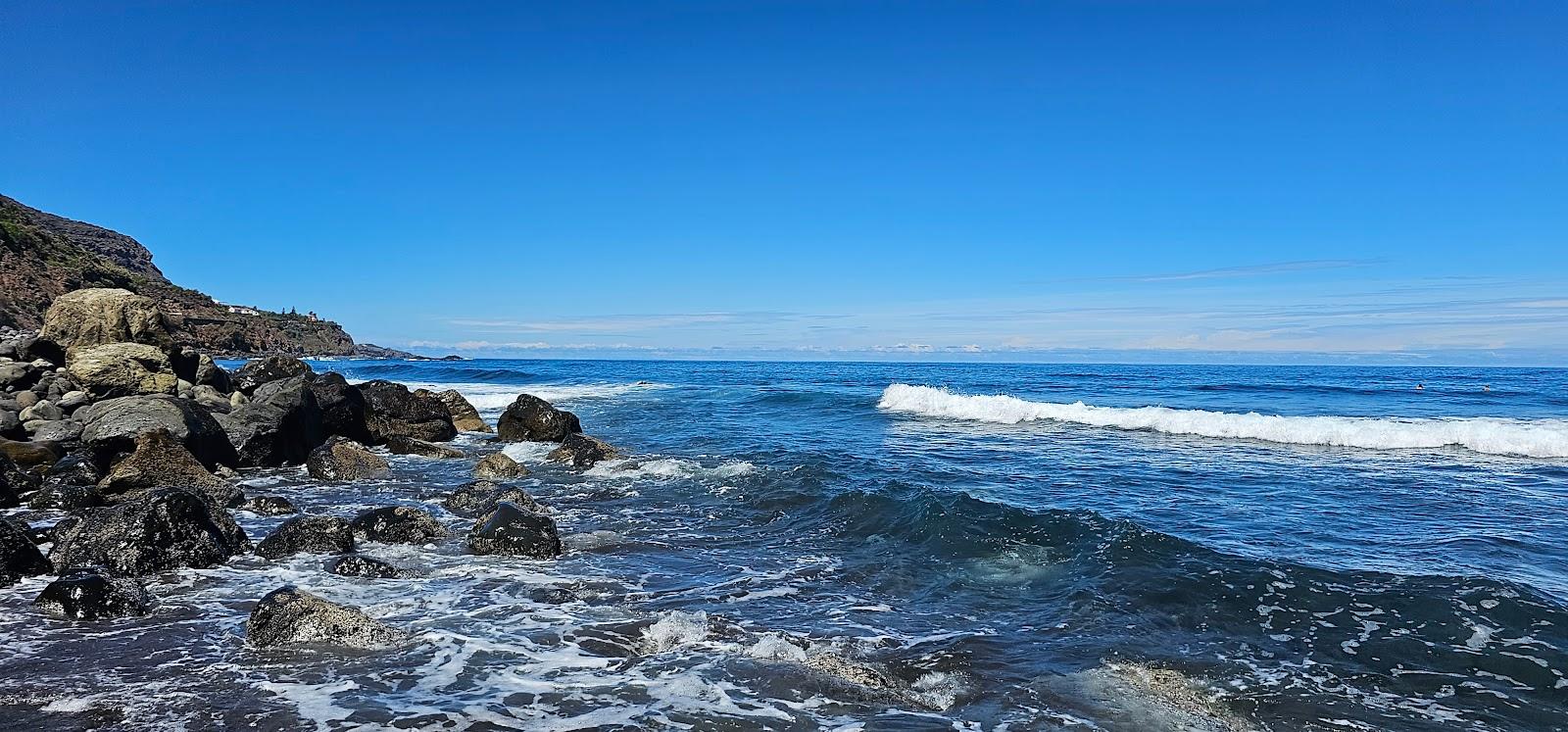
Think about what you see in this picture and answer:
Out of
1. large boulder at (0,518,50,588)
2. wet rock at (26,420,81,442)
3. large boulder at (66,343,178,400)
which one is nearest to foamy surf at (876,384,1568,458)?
large boulder at (66,343,178,400)

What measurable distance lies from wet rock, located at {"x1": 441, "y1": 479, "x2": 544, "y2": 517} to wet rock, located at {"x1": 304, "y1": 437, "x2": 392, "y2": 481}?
333 cm

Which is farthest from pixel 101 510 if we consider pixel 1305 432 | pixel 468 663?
pixel 1305 432

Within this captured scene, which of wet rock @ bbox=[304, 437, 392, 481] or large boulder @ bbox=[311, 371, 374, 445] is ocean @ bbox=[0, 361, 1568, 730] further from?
large boulder @ bbox=[311, 371, 374, 445]

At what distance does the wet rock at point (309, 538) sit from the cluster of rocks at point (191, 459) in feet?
0.05

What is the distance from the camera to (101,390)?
57.4 ft

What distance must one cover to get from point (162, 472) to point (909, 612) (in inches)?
445

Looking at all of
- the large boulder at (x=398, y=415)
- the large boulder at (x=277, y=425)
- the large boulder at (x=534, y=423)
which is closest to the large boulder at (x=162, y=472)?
the large boulder at (x=277, y=425)

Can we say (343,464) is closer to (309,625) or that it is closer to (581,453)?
(581,453)

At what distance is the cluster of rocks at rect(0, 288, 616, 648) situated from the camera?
814cm

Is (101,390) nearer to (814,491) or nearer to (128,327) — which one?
(128,327)

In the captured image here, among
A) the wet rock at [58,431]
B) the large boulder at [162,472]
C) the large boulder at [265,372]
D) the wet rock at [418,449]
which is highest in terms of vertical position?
the large boulder at [265,372]

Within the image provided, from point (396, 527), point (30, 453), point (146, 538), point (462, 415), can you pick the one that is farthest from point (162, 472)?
point (462, 415)

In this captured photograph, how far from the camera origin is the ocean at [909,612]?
5699mm

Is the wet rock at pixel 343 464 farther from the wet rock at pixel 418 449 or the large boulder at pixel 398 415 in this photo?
the large boulder at pixel 398 415
